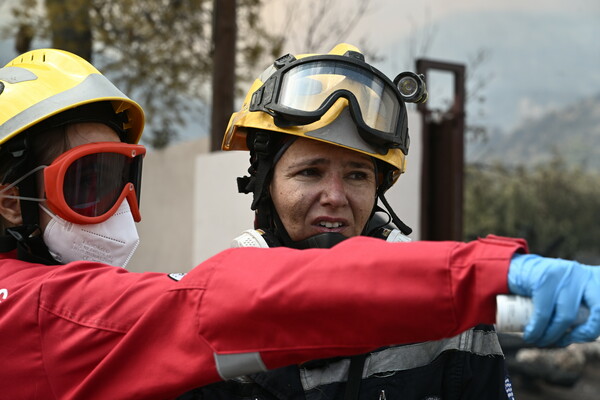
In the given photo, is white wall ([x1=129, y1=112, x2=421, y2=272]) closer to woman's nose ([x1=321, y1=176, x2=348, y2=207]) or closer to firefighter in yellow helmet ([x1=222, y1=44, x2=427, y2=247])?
firefighter in yellow helmet ([x1=222, y1=44, x2=427, y2=247])

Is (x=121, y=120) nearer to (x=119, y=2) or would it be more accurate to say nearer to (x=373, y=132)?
(x=373, y=132)

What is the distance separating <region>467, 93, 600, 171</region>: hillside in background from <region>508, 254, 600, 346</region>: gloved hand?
144 ft

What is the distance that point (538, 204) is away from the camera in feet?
91.4

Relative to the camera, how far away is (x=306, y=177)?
2629 mm

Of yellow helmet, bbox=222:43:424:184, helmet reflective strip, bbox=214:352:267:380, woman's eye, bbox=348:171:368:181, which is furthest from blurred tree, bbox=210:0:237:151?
helmet reflective strip, bbox=214:352:267:380

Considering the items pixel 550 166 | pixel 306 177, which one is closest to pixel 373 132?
pixel 306 177

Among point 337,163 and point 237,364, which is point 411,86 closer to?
point 337,163

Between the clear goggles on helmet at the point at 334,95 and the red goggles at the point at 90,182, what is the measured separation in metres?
0.52

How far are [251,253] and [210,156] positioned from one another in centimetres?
719

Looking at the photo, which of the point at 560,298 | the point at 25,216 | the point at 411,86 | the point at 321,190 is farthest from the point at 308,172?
the point at 560,298

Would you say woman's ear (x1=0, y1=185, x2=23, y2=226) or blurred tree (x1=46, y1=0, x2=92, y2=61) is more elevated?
blurred tree (x1=46, y1=0, x2=92, y2=61)

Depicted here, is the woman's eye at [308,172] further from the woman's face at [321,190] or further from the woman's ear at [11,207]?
the woman's ear at [11,207]

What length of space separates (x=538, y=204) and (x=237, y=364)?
27517 millimetres

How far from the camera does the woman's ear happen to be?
2.46 m
